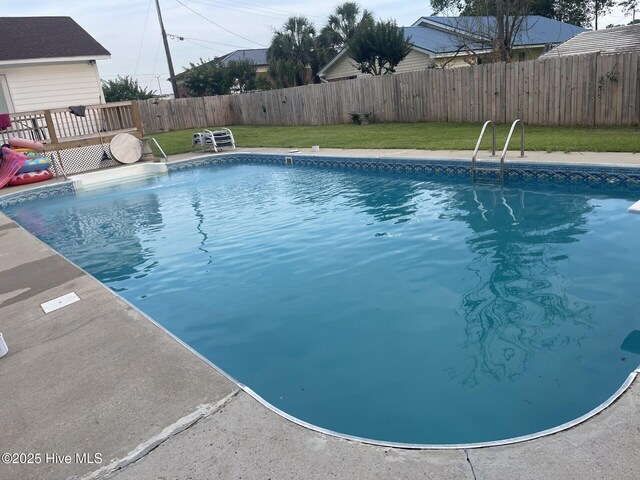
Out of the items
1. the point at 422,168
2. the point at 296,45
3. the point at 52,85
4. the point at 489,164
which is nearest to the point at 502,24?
the point at 422,168

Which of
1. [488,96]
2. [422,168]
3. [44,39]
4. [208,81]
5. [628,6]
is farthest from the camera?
[628,6]

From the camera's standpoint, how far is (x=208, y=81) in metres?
35.5

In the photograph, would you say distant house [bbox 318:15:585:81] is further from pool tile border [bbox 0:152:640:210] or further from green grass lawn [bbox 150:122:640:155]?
pool tile border [bbox 0:152:640:210]

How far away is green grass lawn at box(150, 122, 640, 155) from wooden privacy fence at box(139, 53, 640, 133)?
46 cm

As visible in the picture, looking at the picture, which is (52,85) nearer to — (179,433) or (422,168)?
(422,168)

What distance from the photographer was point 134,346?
335cm

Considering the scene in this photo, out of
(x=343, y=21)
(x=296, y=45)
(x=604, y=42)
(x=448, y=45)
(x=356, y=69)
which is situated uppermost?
(x=343, y=21)

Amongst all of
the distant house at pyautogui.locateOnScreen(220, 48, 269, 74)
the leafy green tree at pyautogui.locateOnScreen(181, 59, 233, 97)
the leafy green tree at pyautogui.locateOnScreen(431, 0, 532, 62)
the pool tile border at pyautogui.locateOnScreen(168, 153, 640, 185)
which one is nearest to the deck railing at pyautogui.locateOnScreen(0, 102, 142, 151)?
the pool tile border at pyautogui.locateOnScreen(168, 153, 640, 185)

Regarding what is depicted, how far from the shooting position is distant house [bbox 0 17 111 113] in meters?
16.2

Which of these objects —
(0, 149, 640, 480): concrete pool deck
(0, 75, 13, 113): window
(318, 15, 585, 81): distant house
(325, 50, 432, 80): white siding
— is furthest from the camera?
(325, 50, 432, 80): white siding

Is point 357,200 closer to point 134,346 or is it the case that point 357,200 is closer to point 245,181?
point 245,181

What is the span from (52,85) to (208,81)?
19625 mm

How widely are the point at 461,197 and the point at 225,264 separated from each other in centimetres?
411

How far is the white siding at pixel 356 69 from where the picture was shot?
24009 millimetres
